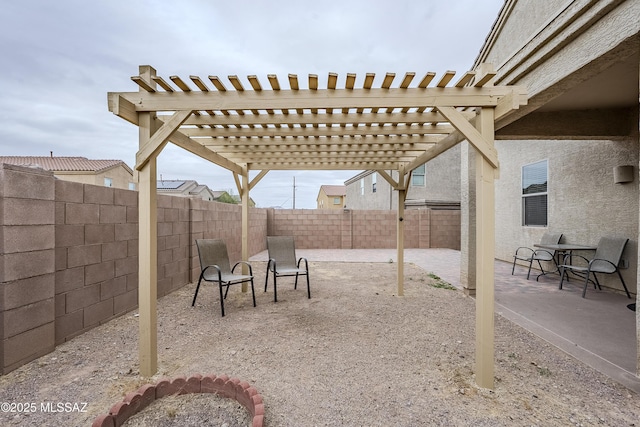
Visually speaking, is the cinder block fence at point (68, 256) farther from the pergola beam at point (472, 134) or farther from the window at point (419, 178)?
the window at point (419, 178)

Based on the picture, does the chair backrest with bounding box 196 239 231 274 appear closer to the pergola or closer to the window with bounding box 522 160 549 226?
the pergola

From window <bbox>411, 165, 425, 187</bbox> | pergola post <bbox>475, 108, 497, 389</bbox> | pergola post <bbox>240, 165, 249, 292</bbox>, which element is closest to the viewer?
pergola post <bbox>475, 108, 497, 389</bbox>

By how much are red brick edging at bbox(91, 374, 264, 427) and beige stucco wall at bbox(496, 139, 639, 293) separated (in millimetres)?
5677

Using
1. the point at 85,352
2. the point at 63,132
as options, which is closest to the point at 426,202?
the point at 85,352

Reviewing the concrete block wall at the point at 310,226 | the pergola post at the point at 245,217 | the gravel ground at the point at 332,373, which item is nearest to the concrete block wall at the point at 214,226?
the pergola post at the point at 245,217

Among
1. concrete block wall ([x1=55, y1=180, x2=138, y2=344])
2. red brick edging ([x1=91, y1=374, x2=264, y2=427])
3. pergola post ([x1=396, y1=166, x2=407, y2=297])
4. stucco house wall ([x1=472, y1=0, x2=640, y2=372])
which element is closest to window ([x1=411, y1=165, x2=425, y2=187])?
stucco house wall ([x1=472, y1=0, x2=640, y2=372])

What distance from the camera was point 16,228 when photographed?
2.28 meters

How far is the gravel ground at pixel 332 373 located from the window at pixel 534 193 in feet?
12.6

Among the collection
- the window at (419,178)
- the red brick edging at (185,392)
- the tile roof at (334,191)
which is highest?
the tile roof at (334,191)

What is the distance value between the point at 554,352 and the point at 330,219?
9.18m

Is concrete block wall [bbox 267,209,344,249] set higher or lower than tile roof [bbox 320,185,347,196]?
lower

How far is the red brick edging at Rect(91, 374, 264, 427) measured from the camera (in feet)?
5.51

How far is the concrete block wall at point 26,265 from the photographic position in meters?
2.21

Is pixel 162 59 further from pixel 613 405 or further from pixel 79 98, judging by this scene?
pixel 613 405
